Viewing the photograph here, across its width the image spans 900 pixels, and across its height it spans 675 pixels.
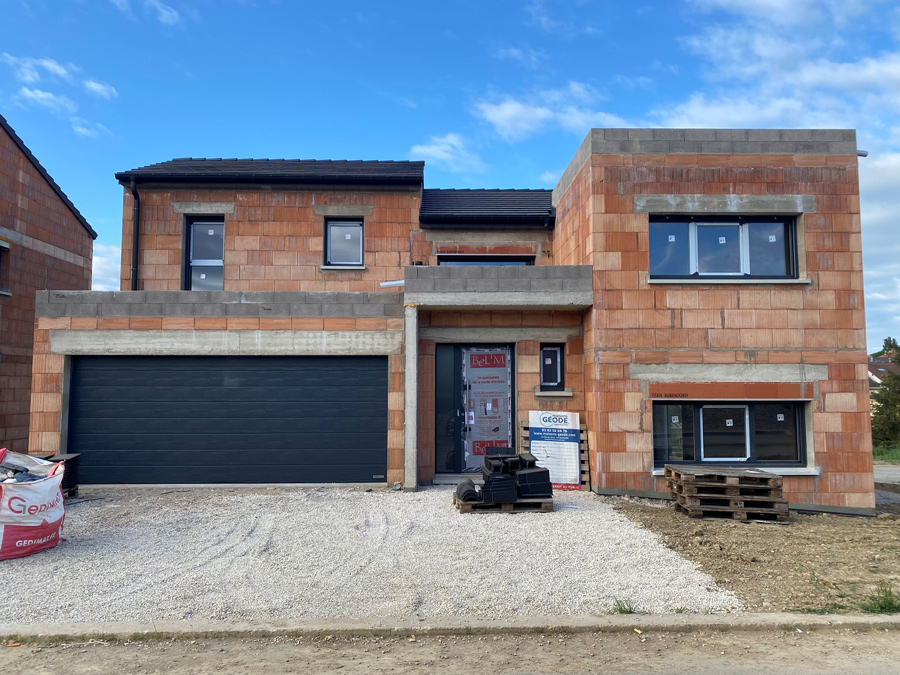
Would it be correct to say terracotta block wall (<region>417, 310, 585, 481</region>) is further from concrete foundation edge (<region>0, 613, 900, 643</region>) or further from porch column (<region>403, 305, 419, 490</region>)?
concrete foundation edge (<region>0, 613, 900, 643</region>)

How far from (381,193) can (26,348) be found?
10.0 metres

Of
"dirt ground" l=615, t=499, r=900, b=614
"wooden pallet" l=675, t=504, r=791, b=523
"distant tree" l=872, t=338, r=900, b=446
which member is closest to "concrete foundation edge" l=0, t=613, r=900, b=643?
"dirt ground" l=615, t=499, r=900, b=614

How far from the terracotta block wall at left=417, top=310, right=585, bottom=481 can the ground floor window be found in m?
1.63

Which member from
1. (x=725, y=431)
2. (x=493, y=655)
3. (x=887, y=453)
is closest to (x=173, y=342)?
(x=493, y=655)

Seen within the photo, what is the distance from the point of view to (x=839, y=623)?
5008 mm

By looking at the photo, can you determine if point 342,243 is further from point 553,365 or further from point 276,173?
point 553,365

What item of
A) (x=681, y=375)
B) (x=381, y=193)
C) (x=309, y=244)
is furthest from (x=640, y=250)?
(x=309, y=244)

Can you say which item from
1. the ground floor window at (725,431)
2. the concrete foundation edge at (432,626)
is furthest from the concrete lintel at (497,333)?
the concrete foundation edge at (432,626)

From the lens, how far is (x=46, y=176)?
1631 cm

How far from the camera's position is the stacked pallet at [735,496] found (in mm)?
8812

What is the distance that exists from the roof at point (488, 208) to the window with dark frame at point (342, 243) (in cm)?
160

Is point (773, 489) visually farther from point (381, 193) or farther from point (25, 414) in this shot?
point (25, 414)

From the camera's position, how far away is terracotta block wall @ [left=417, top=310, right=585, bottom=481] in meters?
11.4

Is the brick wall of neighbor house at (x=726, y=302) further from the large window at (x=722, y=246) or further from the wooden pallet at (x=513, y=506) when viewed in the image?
the wooden pallet at (x=513, y=506)
